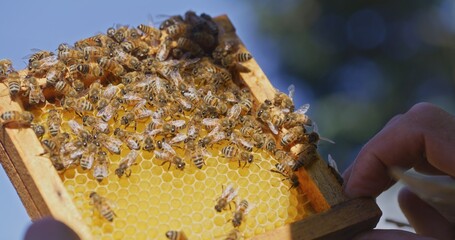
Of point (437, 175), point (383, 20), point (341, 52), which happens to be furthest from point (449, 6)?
point (437, 175)

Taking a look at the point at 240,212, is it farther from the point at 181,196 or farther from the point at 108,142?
the point at 108,142

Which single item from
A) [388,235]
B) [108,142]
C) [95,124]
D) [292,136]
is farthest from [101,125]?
[388,235]

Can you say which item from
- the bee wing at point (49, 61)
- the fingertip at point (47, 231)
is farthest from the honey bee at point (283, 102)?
the fingertip at point (47, 231)

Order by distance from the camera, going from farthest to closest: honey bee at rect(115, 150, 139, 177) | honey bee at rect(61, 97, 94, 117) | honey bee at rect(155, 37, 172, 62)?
honey bee at rect(155, 37, 172, 62) < honey bee at rect(61, 97, 94, 117) < honey bee at rect(115, 150, 139, 177)

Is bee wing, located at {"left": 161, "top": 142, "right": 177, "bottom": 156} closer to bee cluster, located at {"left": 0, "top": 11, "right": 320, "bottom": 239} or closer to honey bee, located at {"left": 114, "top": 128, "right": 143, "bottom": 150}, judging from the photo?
bee cluster, located at {"left": 0, "top": 11, "right": 320, "bottom": 239}

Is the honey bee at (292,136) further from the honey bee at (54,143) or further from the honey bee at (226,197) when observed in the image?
the honey bee at (54,143)

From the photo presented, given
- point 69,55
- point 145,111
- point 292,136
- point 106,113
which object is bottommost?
point 292,136

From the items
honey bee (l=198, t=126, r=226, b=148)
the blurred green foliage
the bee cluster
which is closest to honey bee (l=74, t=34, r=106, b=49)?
the bee cluster

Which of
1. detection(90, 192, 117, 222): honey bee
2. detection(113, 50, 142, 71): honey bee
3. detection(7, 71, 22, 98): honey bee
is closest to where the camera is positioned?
detection(90, 192, 117, 222): honey bee
